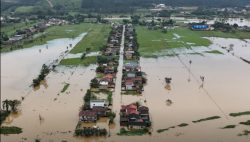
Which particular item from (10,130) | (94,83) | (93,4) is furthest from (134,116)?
(93,4)

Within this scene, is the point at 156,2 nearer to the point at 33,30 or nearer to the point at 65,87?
the point at 33,30

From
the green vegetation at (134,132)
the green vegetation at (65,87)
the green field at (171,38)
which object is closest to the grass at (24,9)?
the green field at (171,38)

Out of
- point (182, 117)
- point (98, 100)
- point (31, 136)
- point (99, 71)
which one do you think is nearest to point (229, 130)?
point (182, 117)

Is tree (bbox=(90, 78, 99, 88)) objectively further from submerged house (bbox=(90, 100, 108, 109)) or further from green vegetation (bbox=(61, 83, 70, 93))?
submerged house (bbox=(90, 100, 108, 109))

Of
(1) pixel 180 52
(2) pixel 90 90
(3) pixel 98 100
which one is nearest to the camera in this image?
(3) pixel 98 100

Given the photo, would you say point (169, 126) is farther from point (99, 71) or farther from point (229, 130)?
point (99, 71)

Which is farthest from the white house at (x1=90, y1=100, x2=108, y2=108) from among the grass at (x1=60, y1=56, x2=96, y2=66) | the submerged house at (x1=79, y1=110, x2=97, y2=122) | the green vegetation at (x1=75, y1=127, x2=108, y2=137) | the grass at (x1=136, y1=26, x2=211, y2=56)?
the grass at (x1=136, y1=26, x2=211, y2=56)
